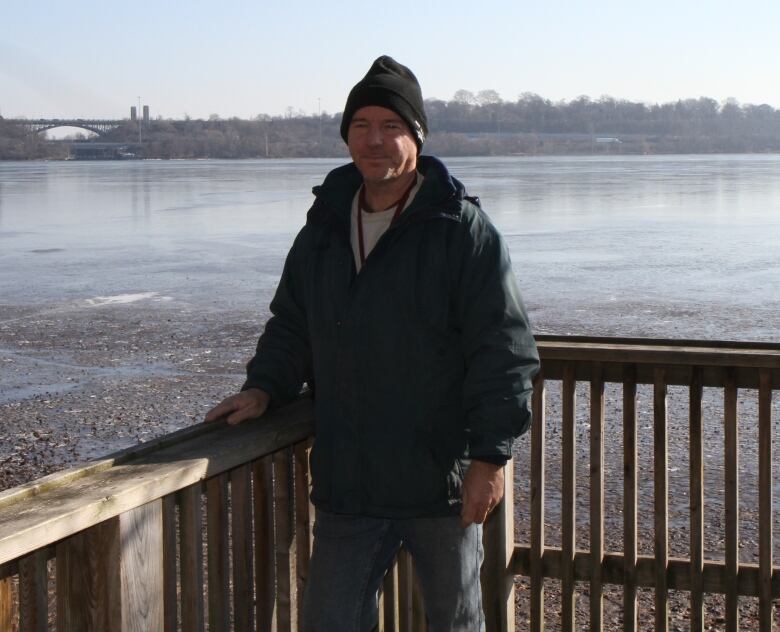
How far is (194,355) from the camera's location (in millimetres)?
11422

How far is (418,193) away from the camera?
9.91 feet

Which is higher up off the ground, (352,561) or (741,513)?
Result: (352,561)

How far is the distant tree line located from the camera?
132250 mm

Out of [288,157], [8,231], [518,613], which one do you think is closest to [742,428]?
[518,613]

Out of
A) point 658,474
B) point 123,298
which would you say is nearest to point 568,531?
point 658,474

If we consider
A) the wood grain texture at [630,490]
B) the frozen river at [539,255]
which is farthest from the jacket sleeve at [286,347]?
the frozen river at [539,255]

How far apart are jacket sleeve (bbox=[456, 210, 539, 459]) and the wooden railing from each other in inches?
22.6

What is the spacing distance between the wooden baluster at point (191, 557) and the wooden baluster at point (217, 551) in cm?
11

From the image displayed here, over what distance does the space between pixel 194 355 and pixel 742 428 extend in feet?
17.3

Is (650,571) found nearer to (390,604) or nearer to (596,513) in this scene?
(596,513)

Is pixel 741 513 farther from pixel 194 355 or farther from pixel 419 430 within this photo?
pixel 194 355

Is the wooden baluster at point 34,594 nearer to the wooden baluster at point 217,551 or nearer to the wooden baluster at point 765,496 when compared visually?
the wooden baluster at point 217,551

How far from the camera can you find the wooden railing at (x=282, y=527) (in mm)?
2516

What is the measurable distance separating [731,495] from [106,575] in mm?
2064
